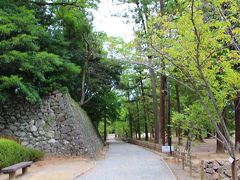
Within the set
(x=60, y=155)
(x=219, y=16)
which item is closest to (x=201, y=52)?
(x=219, y=16)

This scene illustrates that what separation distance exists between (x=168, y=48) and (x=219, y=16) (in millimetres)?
1476

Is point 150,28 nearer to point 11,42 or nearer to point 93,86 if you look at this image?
point 11,42

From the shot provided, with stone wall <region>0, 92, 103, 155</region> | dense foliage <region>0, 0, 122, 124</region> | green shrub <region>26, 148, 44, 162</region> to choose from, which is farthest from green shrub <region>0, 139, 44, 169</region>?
dense foliage <region>0, 0, 122, 124</region>

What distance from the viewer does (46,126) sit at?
1839cm

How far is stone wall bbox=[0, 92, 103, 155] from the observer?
18.0 meters

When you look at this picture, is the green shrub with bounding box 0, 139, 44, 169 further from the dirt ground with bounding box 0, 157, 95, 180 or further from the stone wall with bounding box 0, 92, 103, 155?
the stone wall with bounding box 0, 92, 103, 155

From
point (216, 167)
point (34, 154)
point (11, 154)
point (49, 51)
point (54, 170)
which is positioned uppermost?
point (49, 51)

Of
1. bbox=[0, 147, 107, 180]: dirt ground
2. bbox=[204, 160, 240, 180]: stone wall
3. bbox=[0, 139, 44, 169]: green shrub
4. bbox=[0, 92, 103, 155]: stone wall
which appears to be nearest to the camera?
bbox=[0, 147, 107, 180]: dirt ground

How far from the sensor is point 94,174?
41.0 ft

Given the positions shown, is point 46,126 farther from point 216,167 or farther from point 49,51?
point 216,167

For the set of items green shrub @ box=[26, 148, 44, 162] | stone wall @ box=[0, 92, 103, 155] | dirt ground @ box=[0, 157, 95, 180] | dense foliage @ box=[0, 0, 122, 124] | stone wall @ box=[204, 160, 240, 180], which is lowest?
stone wall @ box=[204, 160, 240, 180]

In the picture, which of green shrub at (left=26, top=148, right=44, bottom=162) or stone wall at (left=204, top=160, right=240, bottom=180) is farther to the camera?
green shrub at (left=26, top=148, right=44, bottom=162)

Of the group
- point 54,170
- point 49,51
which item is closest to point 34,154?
point 54,170

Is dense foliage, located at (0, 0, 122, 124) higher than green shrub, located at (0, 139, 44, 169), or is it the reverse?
dense foliage, located at (0, 0, 122, 124)
